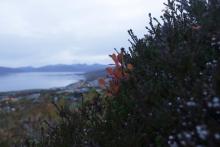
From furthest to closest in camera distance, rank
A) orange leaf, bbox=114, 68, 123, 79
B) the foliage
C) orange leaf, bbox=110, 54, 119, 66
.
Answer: orange leaf, bbox=110, 54, 119, 66, orange leaf, bbox=114, 68, 123, 79, the foliage

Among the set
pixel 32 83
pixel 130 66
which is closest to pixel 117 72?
pixel 130 66

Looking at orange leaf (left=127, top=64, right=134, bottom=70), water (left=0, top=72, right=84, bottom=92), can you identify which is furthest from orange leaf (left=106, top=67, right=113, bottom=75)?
water (left=0, top=72, right=84, bottom=92)

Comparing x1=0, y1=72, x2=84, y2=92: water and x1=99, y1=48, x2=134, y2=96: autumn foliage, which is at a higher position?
x1=99, y1=48, x2=134, y2=96: autumn foliage

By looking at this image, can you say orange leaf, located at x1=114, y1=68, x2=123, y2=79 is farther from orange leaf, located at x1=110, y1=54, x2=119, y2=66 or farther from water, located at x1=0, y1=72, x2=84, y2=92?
water, located at x1=0, y1=72, x2=84, y2=92

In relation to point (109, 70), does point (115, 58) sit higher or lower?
higher

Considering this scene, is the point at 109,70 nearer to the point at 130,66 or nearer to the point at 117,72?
the point at 117,72

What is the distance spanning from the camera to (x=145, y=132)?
11.5 feet

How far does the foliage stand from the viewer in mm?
2715

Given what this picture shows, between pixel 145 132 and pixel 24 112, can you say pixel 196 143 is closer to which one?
pixel 145 132

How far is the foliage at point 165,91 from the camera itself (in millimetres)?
2715

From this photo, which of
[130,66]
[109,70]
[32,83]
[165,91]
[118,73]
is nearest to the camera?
[165,91]

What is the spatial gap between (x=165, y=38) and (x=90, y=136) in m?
0.88

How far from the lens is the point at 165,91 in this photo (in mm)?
3529

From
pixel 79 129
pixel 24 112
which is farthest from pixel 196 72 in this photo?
pixel 24 112
